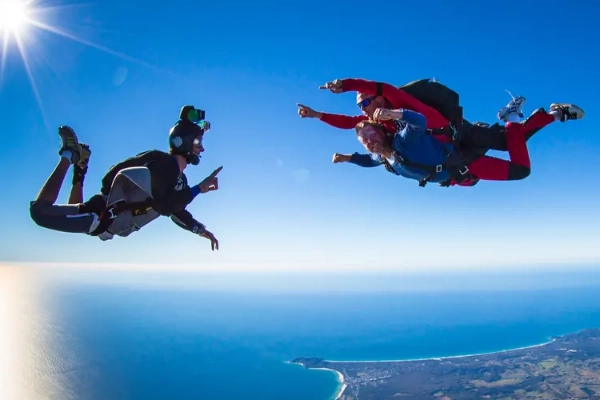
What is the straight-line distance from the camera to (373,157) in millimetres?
3359

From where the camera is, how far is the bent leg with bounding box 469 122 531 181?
9.79 ft

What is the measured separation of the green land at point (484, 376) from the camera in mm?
36094

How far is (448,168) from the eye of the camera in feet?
9.85

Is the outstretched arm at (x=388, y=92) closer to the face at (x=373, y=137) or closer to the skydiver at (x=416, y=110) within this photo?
the skydiver at (x=416, y=110)

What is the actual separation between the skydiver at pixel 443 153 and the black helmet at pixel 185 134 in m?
1.61

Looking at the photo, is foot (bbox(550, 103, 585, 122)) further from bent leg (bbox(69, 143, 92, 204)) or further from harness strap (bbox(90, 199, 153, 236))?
bent leg (bbox(69, 143, 92, 204))

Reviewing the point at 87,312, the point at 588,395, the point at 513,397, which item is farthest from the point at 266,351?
the point at 87,312

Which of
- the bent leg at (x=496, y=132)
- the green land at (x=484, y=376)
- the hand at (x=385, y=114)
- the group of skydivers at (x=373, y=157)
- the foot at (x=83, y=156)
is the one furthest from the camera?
the green land at (x=484, y=376)

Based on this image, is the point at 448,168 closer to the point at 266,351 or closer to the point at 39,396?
the point at 39,396

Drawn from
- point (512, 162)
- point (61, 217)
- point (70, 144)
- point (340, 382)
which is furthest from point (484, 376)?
point (70, 144)

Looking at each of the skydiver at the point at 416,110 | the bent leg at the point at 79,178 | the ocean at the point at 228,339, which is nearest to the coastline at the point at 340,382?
the ocean at the point at 228,339

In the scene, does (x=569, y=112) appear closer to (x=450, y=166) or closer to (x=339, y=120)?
(x=450, y=166)

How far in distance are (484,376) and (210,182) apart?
165 ft

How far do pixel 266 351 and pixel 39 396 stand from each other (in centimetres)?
3013
